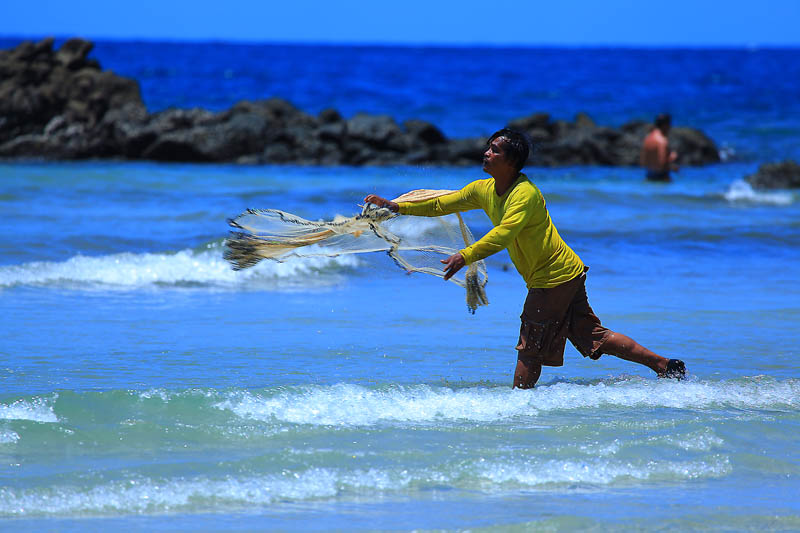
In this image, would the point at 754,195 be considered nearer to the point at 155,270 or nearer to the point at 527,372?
the point at 155,270

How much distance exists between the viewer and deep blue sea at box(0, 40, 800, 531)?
4062 mm

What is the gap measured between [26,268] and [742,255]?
7883 millimetres

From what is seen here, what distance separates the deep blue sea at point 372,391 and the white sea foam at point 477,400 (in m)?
0.02

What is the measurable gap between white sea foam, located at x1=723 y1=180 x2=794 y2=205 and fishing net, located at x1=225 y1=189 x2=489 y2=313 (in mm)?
12882

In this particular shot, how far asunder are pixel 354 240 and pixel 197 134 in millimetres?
18872

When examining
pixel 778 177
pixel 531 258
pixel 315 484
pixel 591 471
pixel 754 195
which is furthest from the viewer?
pixel 778 177

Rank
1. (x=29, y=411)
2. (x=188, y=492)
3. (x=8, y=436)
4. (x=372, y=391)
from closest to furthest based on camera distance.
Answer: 1. (x=188, y=492)
2. (x=8, y=436)
3. (x=29, y=411)
4. (x=372, y=391)

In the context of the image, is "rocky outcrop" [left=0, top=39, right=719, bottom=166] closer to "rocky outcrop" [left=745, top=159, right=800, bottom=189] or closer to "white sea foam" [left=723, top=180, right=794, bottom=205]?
"rocky outcrop" [left=745, top=159, right=800, bottom=189]

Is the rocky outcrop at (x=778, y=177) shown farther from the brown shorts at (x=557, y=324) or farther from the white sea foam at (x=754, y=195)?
the brown shorts at (x=557, y=324)

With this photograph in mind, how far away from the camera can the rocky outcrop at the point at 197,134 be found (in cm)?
2352

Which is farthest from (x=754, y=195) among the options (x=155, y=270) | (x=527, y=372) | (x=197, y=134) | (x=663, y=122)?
(x=527, y=372)

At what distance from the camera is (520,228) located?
4793 mm

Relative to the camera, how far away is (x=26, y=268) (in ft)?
29.8

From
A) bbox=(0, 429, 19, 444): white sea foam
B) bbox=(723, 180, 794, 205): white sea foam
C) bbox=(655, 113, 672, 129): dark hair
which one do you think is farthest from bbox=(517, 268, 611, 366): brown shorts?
bbox=(723, 180, 794, 205): white sea foam
